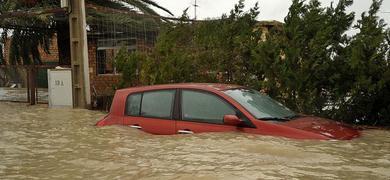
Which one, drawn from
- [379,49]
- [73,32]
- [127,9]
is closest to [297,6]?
[379,49]

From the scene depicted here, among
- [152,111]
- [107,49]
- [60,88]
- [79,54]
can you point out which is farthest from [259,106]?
[107,49]

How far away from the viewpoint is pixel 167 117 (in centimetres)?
707

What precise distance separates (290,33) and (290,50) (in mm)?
393

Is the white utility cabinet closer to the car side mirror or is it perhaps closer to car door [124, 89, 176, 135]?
car door [124, 89, 176, 135]

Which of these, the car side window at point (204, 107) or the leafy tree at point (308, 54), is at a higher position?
the leafy tree at point (308, 54)

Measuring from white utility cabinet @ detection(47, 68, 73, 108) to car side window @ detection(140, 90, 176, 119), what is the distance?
7094mm

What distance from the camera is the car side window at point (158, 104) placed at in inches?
280

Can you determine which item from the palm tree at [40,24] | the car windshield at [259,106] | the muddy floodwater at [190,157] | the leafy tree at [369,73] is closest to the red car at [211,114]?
the car windshield at [259,106]

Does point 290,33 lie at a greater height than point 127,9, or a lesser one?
lesser

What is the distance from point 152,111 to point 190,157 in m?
1.71

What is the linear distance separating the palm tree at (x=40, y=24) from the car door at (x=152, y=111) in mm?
7990

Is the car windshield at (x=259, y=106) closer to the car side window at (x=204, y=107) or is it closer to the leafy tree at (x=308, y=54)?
the car side window at (x=204, y=107)

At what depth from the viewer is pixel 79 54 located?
45.3ft

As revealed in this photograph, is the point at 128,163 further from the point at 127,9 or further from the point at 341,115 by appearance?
Result: the point at 127,9
